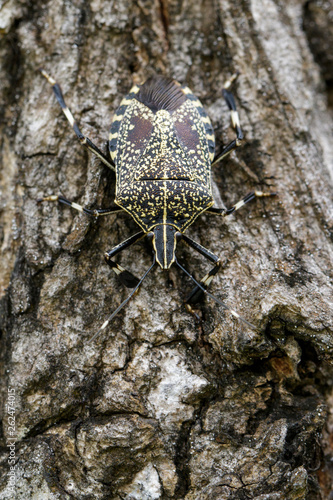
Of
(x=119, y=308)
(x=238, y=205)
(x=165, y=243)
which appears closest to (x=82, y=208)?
(x=165, y=243)

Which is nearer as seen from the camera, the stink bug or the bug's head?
the bug's head

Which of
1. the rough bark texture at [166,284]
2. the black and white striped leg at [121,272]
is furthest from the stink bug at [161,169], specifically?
the rough bark texture at [166,284]

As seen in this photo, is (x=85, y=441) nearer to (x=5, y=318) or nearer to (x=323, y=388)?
(x=5, y=318)

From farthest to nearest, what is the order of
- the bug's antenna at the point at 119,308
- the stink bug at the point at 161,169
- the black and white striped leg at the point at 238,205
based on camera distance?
1. the black and white striped leg at the point at 238,205
2. the stink bug at the point at 161,169
3. the bug's antenna at the point at 119,308

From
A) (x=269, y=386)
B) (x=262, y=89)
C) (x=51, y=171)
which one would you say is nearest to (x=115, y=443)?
(x=269, y=386)

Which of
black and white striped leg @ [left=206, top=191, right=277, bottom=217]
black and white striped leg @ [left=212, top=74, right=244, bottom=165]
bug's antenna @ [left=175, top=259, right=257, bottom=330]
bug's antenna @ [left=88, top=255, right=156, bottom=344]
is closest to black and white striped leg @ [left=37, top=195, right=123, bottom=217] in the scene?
bug's antenna @ [left=88, top=255, right=156, bottom=344]

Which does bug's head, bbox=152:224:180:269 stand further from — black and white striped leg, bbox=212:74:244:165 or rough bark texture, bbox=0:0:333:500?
black and white striped leg, bbox=212:74:244:165

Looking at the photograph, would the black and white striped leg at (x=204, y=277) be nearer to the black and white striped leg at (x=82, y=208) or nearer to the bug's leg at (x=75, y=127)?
the black and white striped leg at (x=82, y=208)
